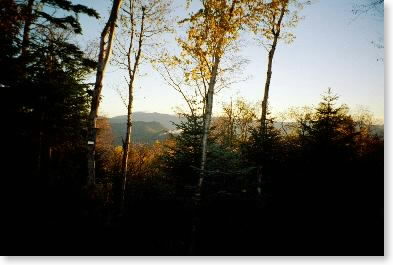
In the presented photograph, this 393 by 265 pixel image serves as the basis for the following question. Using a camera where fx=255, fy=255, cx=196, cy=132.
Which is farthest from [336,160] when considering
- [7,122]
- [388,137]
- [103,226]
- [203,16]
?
[7,122]

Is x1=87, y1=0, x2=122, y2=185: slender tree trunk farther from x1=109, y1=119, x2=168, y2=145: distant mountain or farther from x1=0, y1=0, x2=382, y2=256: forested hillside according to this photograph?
x1=109, y1=119, x2=168, y2=145: distant mountain

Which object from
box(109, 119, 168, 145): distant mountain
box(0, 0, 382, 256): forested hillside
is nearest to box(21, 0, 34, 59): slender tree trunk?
box(0, 0, 382, 256): forested hillside

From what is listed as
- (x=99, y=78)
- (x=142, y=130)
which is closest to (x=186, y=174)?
(x=99, y=78)

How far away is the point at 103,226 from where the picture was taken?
21.5 feet

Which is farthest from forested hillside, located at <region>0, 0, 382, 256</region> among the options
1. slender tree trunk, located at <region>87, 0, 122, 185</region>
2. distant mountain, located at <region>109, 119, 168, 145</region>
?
distant mountain, located at <region>109, 119, 168, 145</region>

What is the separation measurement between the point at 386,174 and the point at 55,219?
717 cm

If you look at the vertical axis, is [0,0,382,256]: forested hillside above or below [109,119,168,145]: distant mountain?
below

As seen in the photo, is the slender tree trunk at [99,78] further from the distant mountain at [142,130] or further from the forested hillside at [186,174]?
the distant mountain at [142,130]

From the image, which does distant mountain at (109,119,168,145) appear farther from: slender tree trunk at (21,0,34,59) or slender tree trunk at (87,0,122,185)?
slender tree trunk at (87,0,122,185)

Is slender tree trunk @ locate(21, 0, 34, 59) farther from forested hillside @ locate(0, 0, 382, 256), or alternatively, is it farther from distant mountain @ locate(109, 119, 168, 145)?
distant mountain @ locate(109, 119, 168, 145)

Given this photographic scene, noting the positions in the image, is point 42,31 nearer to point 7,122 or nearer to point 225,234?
point 7,122

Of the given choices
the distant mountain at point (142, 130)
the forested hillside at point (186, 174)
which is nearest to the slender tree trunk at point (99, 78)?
the forested hillside at point (186, 174)

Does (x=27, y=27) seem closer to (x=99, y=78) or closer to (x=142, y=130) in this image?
(x=99, y=78)

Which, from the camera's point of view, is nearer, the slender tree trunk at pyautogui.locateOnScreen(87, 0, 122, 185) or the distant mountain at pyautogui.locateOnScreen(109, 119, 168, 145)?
the slender tree trunk at pyautogui.locateOnScreen(87, 0, 122, 185)
